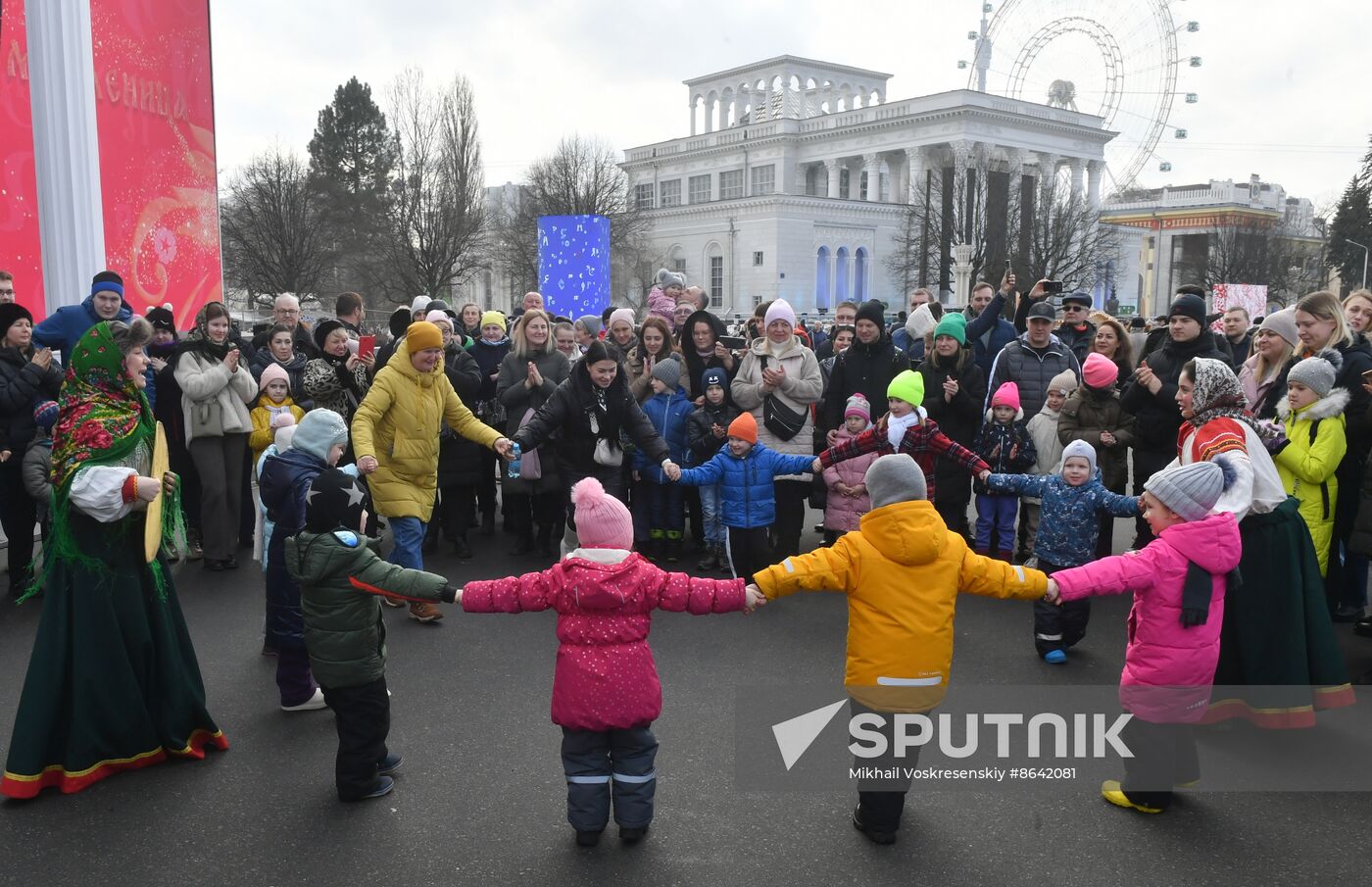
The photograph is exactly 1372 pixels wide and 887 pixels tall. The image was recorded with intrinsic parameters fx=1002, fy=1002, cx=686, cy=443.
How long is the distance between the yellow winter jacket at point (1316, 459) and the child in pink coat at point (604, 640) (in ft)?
12.8

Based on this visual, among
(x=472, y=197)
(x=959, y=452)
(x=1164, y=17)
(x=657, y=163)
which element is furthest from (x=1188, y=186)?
(x=959, y=452)

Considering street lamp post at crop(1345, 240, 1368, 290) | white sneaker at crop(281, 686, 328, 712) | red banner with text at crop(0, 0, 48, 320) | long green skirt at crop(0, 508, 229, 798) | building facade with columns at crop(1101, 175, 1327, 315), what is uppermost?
building facade with columns at crop(1101, 175, 1327, 315)

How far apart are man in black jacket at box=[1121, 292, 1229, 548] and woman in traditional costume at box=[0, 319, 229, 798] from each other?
6470mm

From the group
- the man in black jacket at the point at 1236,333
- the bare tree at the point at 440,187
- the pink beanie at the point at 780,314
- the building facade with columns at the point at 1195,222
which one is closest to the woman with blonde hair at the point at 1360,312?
the man in black jacket at the point at 1236,333

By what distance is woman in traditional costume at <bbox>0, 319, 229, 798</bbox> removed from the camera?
14.6 feet

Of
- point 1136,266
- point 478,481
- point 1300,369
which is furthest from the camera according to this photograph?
point 1136,266

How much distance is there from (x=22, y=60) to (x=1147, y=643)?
11543 millimetres

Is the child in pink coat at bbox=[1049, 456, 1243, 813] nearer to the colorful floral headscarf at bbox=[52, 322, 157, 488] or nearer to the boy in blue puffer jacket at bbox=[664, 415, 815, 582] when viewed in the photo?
the boy in blue puffer jacket at bbox=[664, 415, 815, 582]

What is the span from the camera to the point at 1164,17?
243 feet

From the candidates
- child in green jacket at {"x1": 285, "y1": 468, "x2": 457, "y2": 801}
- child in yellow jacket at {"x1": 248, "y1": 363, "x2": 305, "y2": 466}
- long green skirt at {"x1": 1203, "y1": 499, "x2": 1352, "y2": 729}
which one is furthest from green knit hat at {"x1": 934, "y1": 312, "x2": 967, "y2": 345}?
child in green jacket at {"x1": 285, "y1": 468, "x2": 457, "y2": 801}

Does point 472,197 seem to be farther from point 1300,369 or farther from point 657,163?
point 657,163

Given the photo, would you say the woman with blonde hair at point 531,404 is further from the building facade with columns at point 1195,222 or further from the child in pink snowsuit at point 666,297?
the building facade with columns at point 1195,222

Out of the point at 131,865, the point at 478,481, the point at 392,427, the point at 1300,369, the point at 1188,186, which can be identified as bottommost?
the point at 131,865

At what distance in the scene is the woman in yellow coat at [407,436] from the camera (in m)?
6.63
